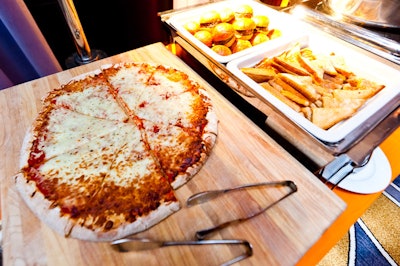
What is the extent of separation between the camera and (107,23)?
2506 millimetres

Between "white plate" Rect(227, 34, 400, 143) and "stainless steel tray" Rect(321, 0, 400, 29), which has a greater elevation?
"stainless steel tray" Rect(321, 0, 400, 29)

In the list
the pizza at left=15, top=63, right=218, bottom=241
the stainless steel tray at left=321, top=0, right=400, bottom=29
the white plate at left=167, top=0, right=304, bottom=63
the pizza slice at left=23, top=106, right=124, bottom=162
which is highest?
the stainless steel tray at left=321, top=0, right=400, bottom=29

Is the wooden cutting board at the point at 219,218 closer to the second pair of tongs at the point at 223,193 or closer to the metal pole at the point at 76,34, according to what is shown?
the second pair of tongs at the point at 223,193

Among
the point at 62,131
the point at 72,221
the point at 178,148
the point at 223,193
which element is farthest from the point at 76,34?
the point at 223,193

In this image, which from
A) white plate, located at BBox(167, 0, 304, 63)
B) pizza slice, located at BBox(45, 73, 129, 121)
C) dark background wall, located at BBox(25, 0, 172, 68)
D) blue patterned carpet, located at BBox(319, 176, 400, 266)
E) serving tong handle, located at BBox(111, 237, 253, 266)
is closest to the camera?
serving tong handle, located at BBox(111, 237, 253, 266)

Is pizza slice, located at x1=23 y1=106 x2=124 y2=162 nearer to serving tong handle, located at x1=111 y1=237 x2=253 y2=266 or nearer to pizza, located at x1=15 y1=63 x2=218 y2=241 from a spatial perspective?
pizza, located at x1=15 y1=63 x2=218 y2=241

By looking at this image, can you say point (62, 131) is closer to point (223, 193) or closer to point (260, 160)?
point (223, 193)

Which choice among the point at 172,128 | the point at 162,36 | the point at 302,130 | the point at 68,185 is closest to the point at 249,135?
the point at 302,130

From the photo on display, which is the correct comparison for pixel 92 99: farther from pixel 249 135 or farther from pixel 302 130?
pixel 302 130

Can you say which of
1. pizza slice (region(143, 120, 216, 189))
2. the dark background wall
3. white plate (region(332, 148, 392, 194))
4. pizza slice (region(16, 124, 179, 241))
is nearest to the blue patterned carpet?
white plate (region(332, 148, 392, 194))

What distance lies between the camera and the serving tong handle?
2.40ft

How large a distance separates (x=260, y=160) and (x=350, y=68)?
0.82m

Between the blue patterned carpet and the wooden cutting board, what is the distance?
1.18 m

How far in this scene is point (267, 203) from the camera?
0.87m
